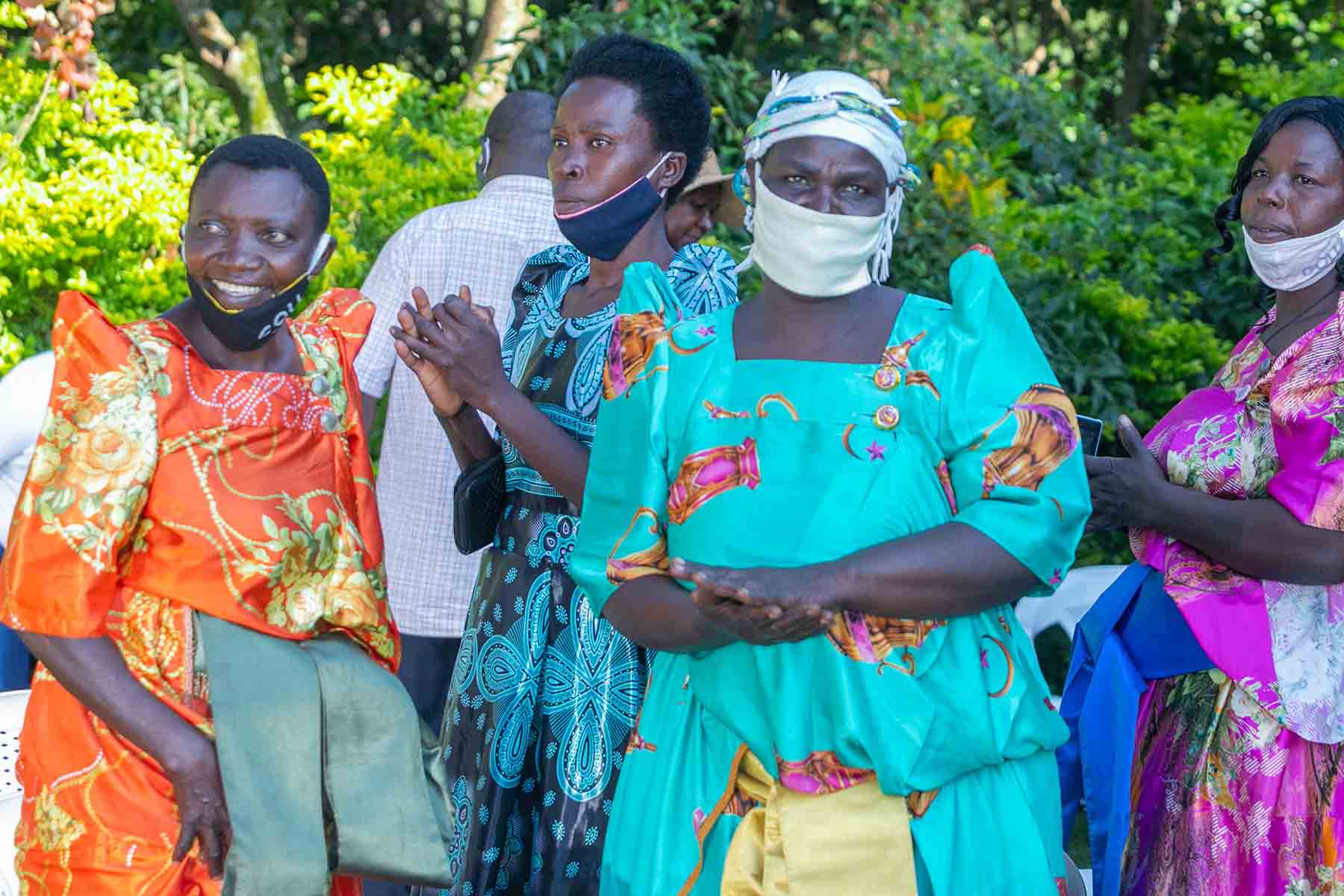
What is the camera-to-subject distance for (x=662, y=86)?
3.27 meters

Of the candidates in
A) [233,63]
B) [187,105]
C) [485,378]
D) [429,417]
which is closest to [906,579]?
[485,378]

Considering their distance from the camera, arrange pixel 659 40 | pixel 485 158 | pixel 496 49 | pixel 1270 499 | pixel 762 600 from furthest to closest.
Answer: pixel 496 49 < pixel 659 40 < pixel 485 158 < pixel 1270 499 < pixel 762 600

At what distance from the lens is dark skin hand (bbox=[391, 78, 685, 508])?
2.99 metres

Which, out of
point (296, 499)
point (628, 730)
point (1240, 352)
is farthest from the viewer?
point (1240, 352)

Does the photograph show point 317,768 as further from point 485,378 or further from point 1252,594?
point 1252,594

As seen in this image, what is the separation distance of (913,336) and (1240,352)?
49.6 inches

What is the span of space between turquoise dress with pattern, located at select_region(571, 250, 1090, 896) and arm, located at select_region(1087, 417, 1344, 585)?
29.8 inches

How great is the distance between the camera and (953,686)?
7.76 feet

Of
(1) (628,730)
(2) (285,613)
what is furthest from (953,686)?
(2) (285,613)

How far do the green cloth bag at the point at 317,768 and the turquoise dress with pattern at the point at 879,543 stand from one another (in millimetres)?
414

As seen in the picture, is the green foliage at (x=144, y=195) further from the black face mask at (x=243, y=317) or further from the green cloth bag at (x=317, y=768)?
the green cloth bag at (x=317, y=768)

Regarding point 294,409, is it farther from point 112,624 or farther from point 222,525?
point 112,624

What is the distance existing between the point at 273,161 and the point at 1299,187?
2.00 meters

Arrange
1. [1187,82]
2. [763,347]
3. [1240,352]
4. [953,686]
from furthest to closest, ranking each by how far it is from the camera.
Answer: [1187,82] < [1240,352] < [763,347] < [953,686]
